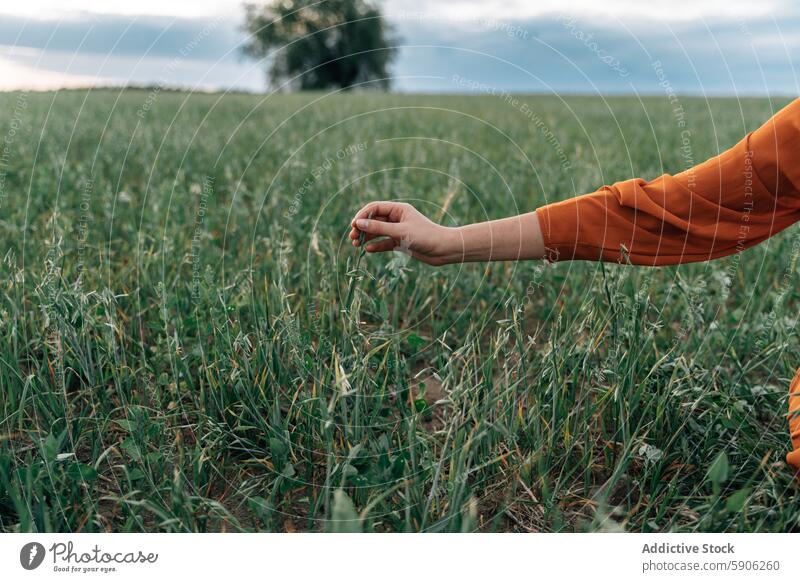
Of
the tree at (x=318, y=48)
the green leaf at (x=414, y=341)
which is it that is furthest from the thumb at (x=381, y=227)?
the tree at (x=318, y=48)

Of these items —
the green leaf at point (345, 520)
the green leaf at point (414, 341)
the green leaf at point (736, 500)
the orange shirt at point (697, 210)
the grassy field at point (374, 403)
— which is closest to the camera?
the green leaf at point (345, 520)

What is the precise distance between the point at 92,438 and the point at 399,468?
0.91 meters

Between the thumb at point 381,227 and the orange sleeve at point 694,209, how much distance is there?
1.34ft

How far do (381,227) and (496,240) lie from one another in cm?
32

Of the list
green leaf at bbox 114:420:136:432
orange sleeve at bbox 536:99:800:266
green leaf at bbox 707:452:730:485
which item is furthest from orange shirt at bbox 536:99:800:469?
green leaf at bbox 114:420:136:432

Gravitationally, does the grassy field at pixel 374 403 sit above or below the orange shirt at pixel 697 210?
below

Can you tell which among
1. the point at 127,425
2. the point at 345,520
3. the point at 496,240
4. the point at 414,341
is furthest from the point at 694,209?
the point at 127,425

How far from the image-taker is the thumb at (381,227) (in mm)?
1793

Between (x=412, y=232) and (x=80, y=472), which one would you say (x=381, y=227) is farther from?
(x=80, y=472)

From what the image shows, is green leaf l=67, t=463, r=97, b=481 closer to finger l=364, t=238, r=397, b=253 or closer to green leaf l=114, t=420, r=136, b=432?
green leaf l=114, t=420, r=136, b=432

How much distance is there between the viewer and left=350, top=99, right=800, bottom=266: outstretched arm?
1.83 m

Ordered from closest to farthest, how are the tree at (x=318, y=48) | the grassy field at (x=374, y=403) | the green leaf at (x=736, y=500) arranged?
the green leaf at (x=736, y=500), the grassy field at (x=374, y=403), the tree at (x=318, y=48)

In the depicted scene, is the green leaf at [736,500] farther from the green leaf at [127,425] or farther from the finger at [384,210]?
the green leaf at [127,425]
